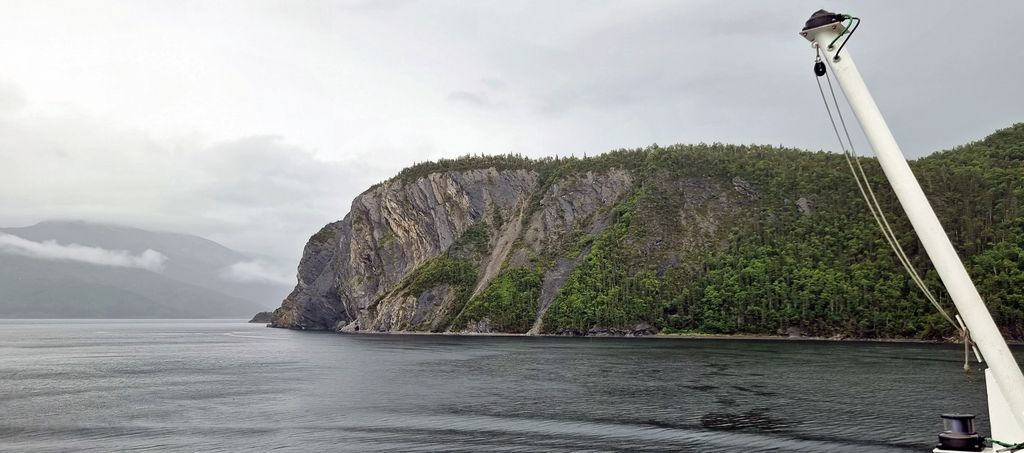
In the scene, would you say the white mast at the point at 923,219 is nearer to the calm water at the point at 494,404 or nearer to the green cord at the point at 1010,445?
the green cord at the point at 1010,445

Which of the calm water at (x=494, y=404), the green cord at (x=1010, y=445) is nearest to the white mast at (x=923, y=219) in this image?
the green cord at (x=1010, y=445)

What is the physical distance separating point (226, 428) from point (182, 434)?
3755mm

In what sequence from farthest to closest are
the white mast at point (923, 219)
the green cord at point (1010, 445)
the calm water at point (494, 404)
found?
1. the calm water at point (494, 404)
2. the green cord at point (1010, 445)
3. the white mast at point (923, 219)

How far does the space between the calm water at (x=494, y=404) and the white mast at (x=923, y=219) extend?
98.1 feet

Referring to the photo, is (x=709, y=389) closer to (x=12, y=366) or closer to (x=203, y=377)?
(x=203, y=377)

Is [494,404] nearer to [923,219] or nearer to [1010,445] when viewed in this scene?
[1010,445]

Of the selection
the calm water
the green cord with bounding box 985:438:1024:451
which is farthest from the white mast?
the calm water

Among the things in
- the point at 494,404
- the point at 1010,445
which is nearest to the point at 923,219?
the point at 1010,445

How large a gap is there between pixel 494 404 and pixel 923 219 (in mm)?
55791

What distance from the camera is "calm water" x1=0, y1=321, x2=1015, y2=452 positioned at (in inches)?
2041

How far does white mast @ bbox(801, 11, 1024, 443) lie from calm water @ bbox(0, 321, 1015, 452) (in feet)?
98.1

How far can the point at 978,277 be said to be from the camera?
19788cm

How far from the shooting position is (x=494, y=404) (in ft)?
233

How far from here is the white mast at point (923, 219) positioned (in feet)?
63.7
